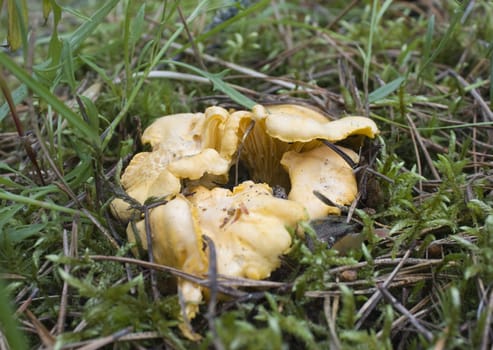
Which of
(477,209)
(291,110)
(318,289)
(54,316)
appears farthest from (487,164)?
(54,316)

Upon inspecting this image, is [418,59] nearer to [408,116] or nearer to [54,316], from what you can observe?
[408,116]

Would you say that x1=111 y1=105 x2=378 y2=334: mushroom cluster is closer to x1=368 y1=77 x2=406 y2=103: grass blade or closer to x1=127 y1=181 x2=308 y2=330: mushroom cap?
x1=127 y1=181 x2=308 y2=330: mushroom cap

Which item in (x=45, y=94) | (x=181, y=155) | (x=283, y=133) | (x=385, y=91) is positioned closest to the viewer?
(x=45, y=94)

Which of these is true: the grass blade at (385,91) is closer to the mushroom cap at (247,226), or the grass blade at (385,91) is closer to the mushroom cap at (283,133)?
the mushroom cap at (283,133)

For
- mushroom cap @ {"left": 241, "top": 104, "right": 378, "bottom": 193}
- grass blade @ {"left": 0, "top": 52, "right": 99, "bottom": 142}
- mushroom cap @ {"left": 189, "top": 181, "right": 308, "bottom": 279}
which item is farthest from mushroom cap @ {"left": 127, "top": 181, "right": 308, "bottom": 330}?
grass blade @ {"left": 0, "top": 52, "right": 99, "bottom": 142}

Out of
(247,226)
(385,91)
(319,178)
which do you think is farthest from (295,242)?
(385,91)

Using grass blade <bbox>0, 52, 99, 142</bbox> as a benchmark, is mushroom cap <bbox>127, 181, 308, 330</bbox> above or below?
below

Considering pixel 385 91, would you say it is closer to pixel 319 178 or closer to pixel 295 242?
pixel 319 178

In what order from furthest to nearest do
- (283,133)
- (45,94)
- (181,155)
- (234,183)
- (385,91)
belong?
(385,91), (234,183), (181,155), (283,133), (45,94)
